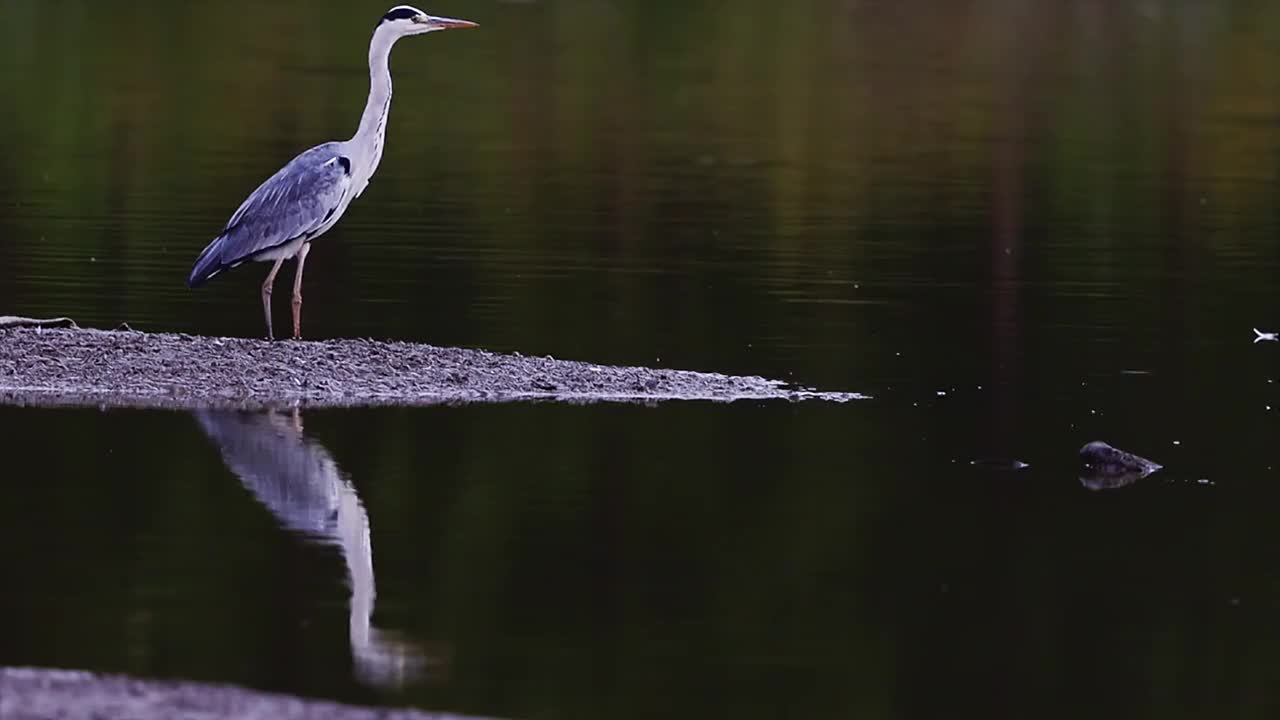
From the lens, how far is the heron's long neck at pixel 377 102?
17859 mm

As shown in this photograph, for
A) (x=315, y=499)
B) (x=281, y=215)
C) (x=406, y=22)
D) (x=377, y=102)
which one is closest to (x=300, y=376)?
(x=281, y=215)

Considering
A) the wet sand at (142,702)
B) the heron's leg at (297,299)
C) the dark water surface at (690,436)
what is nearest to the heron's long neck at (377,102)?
the heron's leg at (297,299)

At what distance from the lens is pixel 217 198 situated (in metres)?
29.0

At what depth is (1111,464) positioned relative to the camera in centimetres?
1456

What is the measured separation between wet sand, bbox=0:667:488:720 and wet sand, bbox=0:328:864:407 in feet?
21.4

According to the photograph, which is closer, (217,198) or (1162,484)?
(1162,484)

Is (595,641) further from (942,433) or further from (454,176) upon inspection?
(454,176)

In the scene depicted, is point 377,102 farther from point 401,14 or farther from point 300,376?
point 300,376

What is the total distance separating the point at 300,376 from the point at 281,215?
5.81 feet

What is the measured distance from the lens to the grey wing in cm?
1748

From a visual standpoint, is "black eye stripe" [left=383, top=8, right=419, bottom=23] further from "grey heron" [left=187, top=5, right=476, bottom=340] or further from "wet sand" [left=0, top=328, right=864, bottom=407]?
"wet sand" [left=0, top=328, right=864, bottom=407]

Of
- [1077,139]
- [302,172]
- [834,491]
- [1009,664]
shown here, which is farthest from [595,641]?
[1077,139]

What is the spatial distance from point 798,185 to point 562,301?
39.6 feet

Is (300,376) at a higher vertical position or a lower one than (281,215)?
lower
